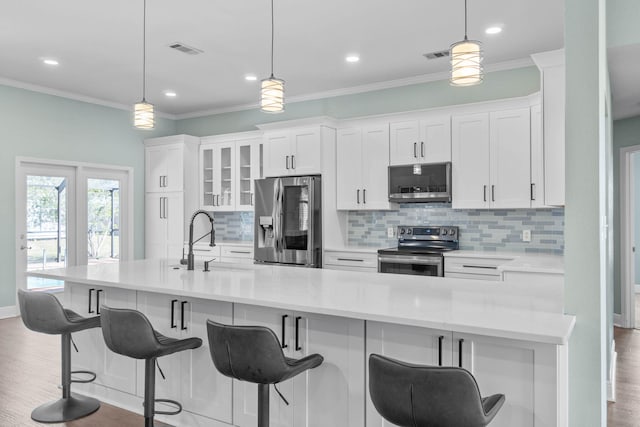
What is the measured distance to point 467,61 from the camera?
2535 millimetres

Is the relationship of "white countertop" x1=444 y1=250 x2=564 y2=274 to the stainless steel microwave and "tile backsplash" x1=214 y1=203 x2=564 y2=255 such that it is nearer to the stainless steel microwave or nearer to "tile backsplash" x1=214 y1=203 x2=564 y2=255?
"tile backsplash" x1=214 y1=203 x2=564 y2=255

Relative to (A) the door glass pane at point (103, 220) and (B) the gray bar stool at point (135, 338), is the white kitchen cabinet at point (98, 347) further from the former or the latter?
(A) the door glass pane at point (103, 220)

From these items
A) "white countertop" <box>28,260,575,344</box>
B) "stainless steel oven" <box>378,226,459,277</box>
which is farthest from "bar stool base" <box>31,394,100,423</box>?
"stainless steel oven" <box>378,226,459,277</box>

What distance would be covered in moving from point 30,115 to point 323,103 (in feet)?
12.1

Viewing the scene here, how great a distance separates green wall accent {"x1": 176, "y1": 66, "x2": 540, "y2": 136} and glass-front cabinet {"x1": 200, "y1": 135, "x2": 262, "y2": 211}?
0.43 meters

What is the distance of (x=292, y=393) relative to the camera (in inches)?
97.0

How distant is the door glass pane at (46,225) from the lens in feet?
20.0

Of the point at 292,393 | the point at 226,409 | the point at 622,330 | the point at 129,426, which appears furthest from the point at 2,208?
the point at 622,330

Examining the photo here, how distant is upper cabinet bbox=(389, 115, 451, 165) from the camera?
5.11m

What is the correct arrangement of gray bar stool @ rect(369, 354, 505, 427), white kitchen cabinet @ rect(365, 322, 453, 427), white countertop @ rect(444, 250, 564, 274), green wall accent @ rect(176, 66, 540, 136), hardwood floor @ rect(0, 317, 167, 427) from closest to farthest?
gray bar stool @ rect(369, 354, 505, 427), white kitchen cabinet @ rect(365, 322, 453, 427), hardwood floor @ rect(0, 317, 167, 427), white countertop @ rect(444, 250, 564, 274), green wall accent @ rect(176, 66, 540, 136)

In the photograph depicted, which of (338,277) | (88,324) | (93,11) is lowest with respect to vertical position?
(88,324)

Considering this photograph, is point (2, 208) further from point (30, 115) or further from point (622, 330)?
point (622, 330)

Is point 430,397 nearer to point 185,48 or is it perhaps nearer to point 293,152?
point 185,48

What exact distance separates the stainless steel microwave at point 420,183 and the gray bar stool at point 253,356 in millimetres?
3378
